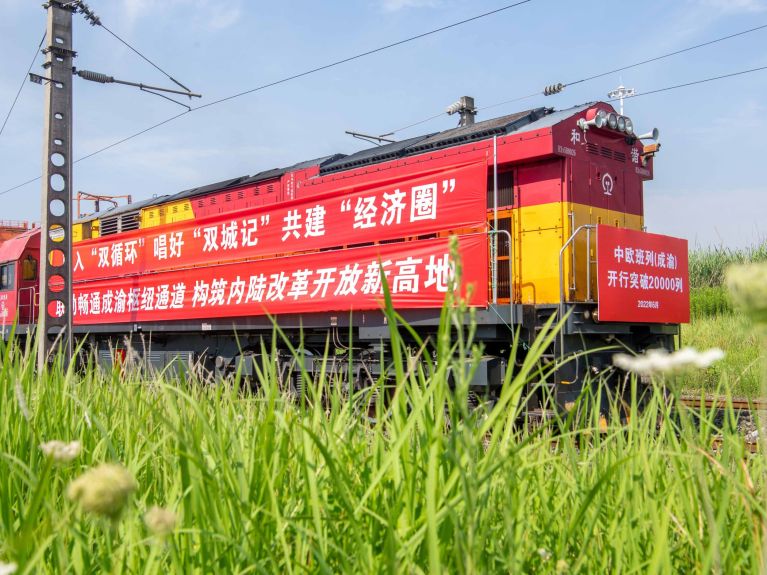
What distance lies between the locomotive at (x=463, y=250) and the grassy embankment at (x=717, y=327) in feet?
3.57

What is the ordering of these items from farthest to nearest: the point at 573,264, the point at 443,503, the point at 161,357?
the point at 161,357 → the point at 573,264 → the point at 443,503

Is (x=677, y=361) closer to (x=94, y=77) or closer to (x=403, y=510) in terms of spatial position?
(x=403, y=510)

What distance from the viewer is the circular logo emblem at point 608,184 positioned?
27.4 ft

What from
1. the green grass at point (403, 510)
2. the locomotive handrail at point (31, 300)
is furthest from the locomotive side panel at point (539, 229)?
the locomotive handrail at point (31, 300)

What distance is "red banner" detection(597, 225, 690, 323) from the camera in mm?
7477

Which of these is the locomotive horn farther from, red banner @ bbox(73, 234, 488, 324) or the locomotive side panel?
red banner @ bbox(73, 234, 488, 324)

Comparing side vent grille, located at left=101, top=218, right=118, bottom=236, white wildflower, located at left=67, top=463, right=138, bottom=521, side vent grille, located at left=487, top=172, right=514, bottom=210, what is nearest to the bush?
side vent grille, located at left=487, top=172, right=514, bottom=210

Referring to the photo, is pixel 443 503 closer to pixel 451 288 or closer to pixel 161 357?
pixel 451 288

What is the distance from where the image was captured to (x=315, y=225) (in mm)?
9078

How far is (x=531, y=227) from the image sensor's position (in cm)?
789

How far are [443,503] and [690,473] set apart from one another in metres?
0.85

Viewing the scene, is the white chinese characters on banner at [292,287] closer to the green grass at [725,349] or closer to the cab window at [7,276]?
the cab window at [7,276]

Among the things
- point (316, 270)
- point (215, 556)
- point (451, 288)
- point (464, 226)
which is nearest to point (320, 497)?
point (215, 556)

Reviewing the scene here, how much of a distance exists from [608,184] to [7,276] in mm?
12125
